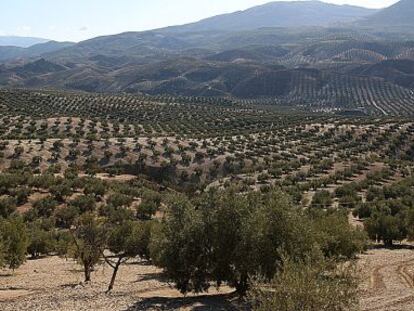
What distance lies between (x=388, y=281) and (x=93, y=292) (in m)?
19.8

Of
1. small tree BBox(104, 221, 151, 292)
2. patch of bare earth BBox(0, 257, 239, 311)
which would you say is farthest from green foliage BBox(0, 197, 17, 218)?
small tree BBox(104, 221, 151, 292)

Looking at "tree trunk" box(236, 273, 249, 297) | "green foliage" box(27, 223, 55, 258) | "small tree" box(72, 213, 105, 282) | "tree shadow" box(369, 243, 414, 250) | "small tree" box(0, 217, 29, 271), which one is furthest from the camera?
"tree shadow" box(369, 243, 414, 250)

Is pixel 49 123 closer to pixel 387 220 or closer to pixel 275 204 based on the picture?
pixel 387 220

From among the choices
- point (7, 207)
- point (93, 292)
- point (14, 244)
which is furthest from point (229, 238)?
point (7, 207)

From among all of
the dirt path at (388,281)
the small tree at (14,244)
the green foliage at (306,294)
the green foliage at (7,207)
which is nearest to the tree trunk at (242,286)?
the dirt path at (388,281)

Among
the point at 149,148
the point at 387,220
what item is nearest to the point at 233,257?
the point at 387,220

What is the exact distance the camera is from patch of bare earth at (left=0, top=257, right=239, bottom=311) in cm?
3016

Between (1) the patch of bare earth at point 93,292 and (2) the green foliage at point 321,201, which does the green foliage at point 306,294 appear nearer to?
(1) the patch of bare earth at point 93,292

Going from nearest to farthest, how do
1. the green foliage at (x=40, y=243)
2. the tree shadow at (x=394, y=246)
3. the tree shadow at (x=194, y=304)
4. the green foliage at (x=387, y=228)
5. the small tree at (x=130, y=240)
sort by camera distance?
the tree shadow at (x=194, y=304), the small tree at (x=130, y=240), the green foliage at (x=40, y=243), the tree shadow at (x=394, y=246), the green foliage at (x=387, y=228)

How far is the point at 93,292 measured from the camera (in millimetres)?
33625

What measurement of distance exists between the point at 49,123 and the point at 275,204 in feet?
308

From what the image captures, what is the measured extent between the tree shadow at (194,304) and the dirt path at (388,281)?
23.1 feet

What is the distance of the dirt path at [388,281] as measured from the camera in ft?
95.4

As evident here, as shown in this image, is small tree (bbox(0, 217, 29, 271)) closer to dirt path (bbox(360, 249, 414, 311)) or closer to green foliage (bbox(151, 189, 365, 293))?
green foliage (bbox(151, 189, 365, 293))
